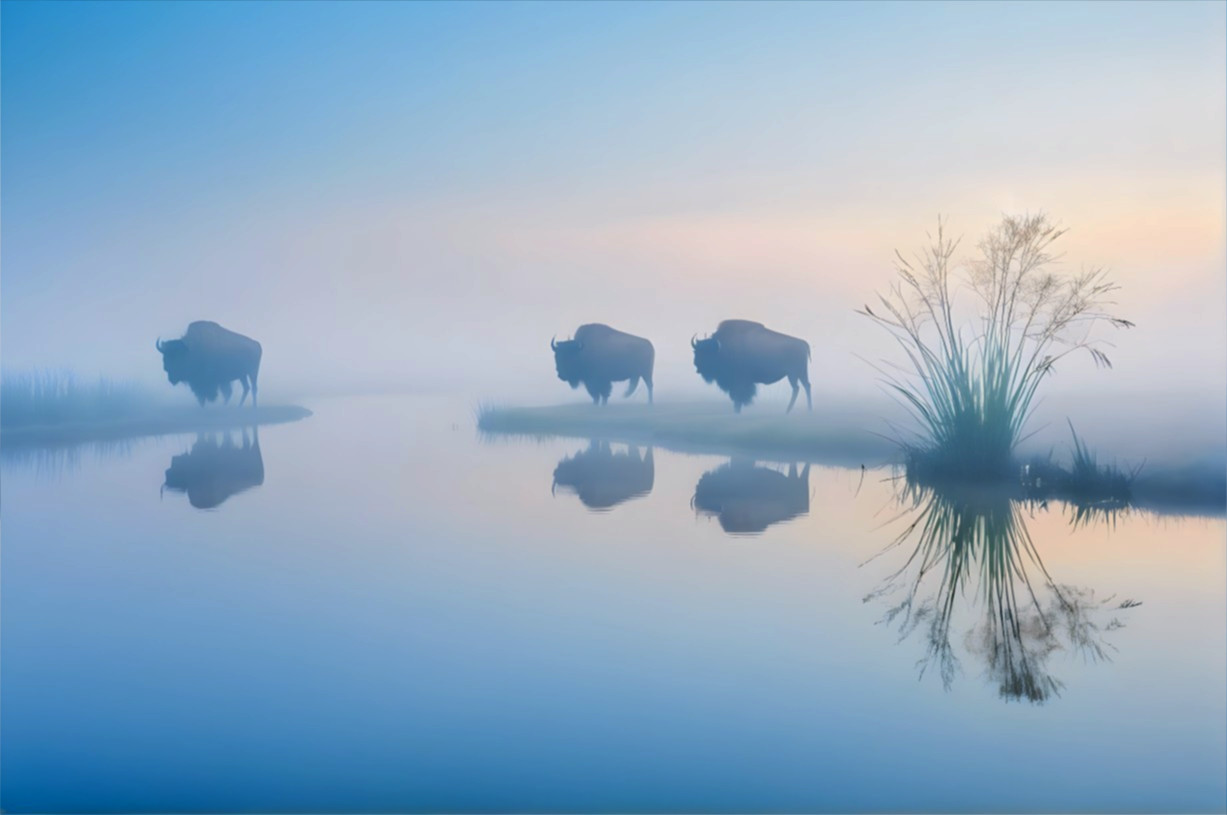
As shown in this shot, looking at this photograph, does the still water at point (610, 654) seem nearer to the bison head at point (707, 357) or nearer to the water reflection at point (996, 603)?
the water reflection at point (996, 603)

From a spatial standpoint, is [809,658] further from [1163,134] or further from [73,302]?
[73,302]

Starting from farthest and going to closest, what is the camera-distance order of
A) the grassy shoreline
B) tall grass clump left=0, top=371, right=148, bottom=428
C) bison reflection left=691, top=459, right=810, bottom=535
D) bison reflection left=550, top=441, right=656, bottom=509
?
the grassy shoreline → tall grass clump left=0, top=371, right=148, bottom=428 → bison reflection left=550, top=441, right=656, bottom=509 → bison reflection left=691, top=459, right=810, bottom=535

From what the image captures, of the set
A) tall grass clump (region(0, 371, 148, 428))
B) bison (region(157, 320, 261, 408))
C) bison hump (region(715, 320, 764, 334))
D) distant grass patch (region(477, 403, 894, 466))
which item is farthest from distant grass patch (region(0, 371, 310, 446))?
bison hump (region(715, 320, 764, 334))

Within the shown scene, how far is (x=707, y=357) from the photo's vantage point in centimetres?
514

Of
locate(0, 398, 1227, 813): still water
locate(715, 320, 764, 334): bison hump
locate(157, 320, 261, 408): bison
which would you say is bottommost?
locate(0, 398, 1227, 813): still water

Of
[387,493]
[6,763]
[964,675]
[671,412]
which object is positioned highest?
[671,412]

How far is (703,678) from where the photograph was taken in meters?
2.55

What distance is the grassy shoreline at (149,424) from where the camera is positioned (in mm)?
4668

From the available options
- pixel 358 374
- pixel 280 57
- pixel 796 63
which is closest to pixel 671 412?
pixel 358 374

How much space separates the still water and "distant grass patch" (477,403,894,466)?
330 millimetres

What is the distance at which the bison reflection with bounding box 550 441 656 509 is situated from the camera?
14.1 feet

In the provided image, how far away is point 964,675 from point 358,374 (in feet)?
9.87

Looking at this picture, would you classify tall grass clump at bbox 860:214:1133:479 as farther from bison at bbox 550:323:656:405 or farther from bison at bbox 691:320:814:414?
bison at bbox 550:323:656:405

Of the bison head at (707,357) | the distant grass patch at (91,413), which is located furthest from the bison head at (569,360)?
the distant grass patch at (91,413)
